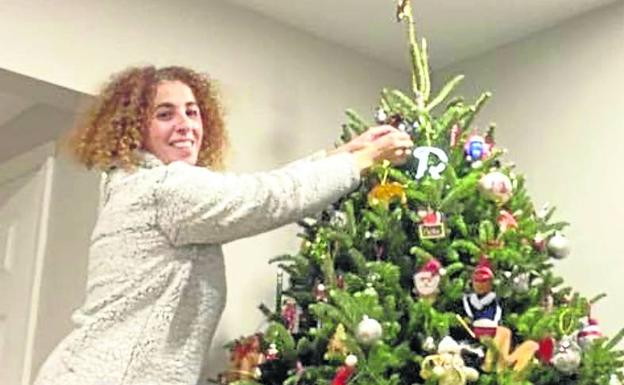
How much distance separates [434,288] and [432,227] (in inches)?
4.6

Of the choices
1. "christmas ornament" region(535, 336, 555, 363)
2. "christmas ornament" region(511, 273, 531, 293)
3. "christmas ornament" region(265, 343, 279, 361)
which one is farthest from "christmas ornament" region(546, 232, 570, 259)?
"christmas ornament" region(265, 343, 279, 361)

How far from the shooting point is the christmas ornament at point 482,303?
1.84 m

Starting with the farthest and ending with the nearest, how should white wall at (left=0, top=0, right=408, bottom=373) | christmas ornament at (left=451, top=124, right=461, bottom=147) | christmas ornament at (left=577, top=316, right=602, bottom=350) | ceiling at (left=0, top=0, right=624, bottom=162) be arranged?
1. ceiling at (left=0, top=0, right=624, bottom=162)
2. white wall at (left=0, top=0, right=408, bottom=373)
3. christmas ornament at (left=451, top=124, right=461, bottom=147)
4. christmas ornament at (left=577, top=316, right=602, bottom=350)

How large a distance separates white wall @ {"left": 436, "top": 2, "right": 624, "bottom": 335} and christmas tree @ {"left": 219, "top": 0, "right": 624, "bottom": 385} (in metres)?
0.63

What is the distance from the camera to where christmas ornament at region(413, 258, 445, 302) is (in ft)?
6.08

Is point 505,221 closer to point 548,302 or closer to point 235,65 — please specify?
point 548,302

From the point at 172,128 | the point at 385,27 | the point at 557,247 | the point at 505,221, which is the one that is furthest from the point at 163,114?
the point at 385,27

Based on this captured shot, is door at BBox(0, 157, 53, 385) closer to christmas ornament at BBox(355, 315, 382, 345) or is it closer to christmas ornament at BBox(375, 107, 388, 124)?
christmas ornament at BBox(375, 107, 388, 124)

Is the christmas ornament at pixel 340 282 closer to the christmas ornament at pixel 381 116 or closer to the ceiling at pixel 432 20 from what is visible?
the christmas ornament at pixel 381 116

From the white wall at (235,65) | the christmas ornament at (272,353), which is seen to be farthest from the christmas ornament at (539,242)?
the white wall at (235,65)

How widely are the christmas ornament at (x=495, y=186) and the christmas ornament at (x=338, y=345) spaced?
38cm

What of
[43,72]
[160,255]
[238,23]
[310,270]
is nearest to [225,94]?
[238,23]

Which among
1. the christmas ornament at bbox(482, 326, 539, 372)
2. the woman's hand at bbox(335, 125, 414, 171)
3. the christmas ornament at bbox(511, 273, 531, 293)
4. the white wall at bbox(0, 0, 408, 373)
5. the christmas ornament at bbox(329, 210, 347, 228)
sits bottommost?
the christmas ornament at bbox(482, 326, 539, 372)

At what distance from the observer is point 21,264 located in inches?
118
